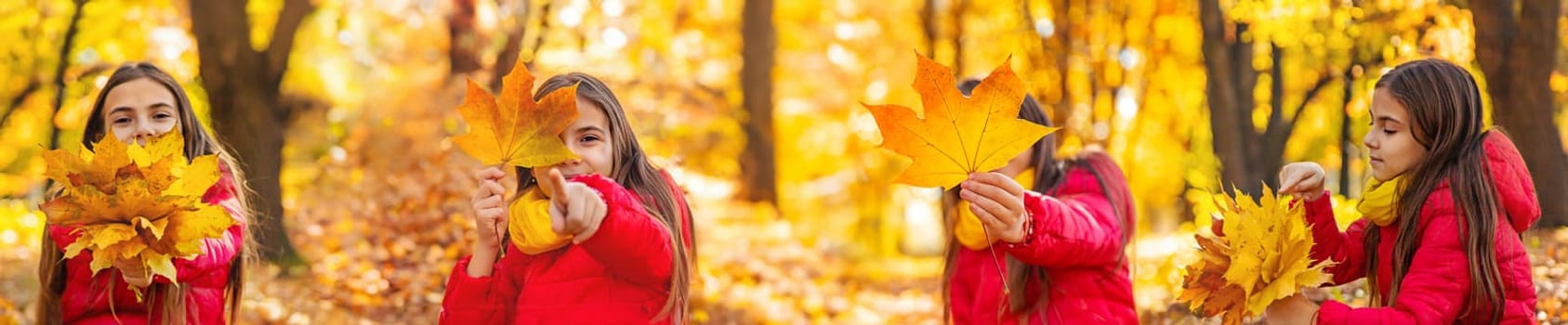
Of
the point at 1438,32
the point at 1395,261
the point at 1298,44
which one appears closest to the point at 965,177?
the point at 1395,261

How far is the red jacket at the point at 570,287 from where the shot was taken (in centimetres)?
284

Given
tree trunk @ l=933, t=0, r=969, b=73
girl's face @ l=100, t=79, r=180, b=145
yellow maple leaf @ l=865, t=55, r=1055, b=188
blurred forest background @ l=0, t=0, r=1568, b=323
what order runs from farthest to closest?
tree trunk @ l=933, t=0, r=969, b=73 → blurred forest background @ l=0, t=0, r=1568, b=323 → girl's face @ l=100, t=79, r=180, b=145 → yellow maple leaf @ l=865, t=55, r=1055, b=188

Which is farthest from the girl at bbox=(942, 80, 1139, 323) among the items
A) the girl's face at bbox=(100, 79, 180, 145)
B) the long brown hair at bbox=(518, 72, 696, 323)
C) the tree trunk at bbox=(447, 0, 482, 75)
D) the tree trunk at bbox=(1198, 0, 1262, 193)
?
the tree trunk at bbox=(447, 0, 482, 75)

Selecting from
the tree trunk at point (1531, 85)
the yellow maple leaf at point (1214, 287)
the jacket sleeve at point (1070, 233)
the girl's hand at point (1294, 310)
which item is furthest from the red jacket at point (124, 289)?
the tree trunk at point (1531, 85)

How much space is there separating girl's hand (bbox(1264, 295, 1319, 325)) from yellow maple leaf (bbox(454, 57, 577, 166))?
145 cm

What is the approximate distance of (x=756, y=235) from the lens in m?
13.3

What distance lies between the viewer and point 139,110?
345 cm

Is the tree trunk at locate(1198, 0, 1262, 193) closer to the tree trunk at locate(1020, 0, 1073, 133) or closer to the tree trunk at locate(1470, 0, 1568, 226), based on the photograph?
the tree trunk at locate(1470, 0, 1568, 226)

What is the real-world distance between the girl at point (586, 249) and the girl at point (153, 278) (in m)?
0.79

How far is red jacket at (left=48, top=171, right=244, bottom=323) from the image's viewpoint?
3357 mm

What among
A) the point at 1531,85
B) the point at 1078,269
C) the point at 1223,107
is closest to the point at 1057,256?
the point at 1078,269

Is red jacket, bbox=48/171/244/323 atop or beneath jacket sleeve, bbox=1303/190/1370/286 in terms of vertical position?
beneath

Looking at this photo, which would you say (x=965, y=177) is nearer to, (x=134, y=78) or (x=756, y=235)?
(x=134, y=78)

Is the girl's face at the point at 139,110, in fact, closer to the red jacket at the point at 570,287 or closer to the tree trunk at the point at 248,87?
the red jacket at the point at 570,287
